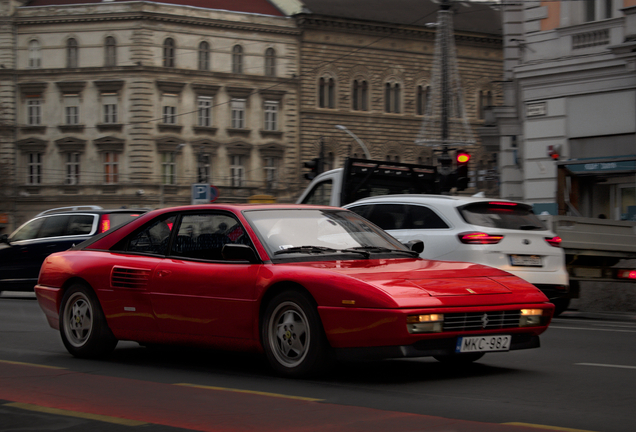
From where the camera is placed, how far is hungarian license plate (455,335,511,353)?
6.66 m

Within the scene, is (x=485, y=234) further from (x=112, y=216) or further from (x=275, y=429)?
(x=112, y=216)

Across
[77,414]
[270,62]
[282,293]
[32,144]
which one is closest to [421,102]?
[270,62]

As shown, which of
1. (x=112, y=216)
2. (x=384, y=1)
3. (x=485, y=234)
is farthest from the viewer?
(x=384, y=1)

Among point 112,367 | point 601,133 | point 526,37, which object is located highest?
point 526,37

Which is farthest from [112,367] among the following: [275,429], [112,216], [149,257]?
[112,216]

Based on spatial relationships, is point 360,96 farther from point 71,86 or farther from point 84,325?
point 84,325

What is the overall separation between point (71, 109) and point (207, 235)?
5242 centimetres

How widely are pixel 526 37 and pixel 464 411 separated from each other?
66.0ft

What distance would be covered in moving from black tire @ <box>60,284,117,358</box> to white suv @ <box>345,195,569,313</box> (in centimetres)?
490

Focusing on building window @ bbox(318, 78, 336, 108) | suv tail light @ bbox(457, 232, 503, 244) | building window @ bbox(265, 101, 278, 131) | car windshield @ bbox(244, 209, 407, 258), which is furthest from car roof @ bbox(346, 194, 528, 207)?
building window @ bbox(318, 78, 336, 108)

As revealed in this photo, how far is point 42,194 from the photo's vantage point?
57.6 meters

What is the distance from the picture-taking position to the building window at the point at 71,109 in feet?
189

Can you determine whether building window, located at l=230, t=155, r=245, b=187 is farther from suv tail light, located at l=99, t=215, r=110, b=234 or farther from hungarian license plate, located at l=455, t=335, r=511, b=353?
hungarian license plate, located at l=455, t=335, r=511, b=353

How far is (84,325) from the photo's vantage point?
28.4 ft
